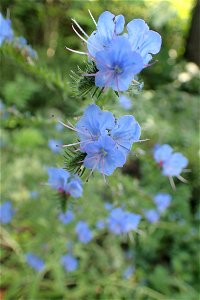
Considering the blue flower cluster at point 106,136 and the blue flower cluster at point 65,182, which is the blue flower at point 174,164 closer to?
the blue flower cluster at point 65,182

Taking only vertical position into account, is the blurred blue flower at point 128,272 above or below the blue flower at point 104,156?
below

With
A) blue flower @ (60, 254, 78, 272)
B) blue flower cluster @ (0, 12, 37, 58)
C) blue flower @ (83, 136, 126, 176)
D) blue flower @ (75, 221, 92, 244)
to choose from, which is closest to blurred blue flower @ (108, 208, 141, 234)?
blue flower @ (75, 221, 92, 244)

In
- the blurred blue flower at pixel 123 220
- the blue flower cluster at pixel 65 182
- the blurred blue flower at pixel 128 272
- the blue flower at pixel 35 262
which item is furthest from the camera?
the blurred blue flower at pixel 128 272

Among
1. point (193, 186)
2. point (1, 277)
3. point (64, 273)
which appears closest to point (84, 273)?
point (64, 273)

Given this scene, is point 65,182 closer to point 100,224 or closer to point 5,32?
point 5,32

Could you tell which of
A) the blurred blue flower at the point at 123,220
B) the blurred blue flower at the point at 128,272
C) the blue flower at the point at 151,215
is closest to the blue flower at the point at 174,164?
the blurred blue flower at the point at 123,220

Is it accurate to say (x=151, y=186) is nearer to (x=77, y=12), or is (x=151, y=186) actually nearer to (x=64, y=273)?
(x=64, y=273)
